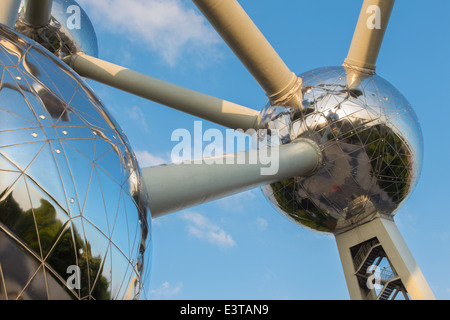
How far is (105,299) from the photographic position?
288 centimetres

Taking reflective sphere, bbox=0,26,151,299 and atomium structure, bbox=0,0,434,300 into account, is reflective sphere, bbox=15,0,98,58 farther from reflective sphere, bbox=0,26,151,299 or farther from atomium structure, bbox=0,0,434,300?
reflective sphere, bbox=0,26,151,299

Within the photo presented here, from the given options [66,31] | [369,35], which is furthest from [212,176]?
[66,31]

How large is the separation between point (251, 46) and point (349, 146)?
2.14 m

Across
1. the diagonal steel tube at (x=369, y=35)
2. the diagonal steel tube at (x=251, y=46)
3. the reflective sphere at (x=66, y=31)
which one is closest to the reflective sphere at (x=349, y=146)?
the diagonal steel tube at (x=369, y=35)

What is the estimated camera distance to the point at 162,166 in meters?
4.97

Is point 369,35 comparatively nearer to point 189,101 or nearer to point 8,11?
point 189,101

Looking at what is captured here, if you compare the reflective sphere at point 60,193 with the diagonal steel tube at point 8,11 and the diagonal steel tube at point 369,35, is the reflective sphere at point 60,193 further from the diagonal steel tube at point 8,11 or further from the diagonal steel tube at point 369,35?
the diagonal steel tube at point 369,35

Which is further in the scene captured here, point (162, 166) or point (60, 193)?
point (162, 166)

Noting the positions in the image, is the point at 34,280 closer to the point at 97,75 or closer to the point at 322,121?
the point at 322,121

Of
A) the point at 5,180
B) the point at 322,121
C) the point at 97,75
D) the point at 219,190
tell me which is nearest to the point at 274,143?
the point at 322,121

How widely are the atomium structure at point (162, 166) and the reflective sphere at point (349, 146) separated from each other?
0.8 inches

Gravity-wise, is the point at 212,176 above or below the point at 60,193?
above

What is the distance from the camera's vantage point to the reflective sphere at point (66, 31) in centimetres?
906

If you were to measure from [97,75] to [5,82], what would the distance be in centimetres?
635
